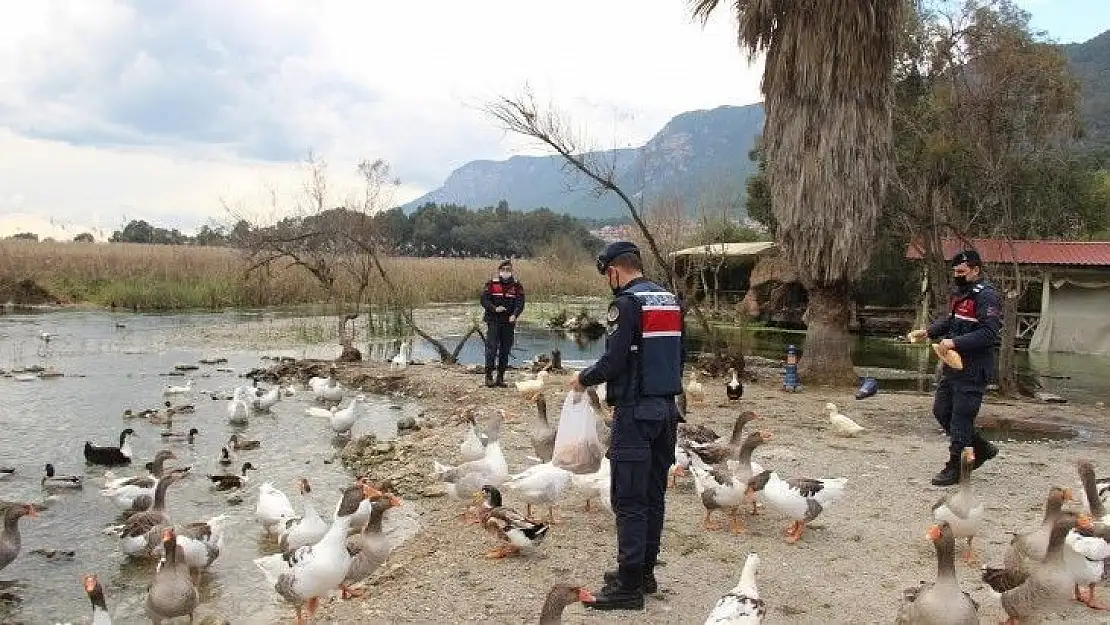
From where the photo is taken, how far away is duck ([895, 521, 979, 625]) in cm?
497

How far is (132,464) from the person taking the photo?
37.4ft

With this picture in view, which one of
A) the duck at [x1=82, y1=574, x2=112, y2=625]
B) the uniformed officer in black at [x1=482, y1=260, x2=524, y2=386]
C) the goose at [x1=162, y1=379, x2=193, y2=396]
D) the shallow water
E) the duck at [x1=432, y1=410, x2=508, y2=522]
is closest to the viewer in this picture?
the duck at [x1=82, y1=574, x2=112, y2=625]

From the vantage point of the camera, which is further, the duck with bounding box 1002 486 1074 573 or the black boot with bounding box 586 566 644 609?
the duck with bounding box 1002 486 1074 573

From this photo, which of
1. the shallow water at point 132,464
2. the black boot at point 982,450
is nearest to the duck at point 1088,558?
the black boot at point 982,450

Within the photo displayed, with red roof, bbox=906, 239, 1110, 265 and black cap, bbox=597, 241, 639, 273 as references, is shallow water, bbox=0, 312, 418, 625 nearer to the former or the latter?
black cap, bbox=597, 241, 639, 273

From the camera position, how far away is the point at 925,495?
8.86 meters

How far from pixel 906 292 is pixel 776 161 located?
64.2 feet

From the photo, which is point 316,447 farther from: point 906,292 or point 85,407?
point 906,292

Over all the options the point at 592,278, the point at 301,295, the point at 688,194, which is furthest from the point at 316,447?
the point at 592,278

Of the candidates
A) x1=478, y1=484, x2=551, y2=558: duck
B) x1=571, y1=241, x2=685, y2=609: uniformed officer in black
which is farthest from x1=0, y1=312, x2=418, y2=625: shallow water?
x1=571, y1=241, x2=685, y2=609: uniformed officer in black

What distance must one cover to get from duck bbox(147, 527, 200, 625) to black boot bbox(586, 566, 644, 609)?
296 centimetres

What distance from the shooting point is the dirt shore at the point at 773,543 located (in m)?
5.97

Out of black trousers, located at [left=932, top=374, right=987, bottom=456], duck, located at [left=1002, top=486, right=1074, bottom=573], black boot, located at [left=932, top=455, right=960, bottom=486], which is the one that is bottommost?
black boot, located at [left=932, top=455, right=960, bottom=486]

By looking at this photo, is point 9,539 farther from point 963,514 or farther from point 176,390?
point 176,390
